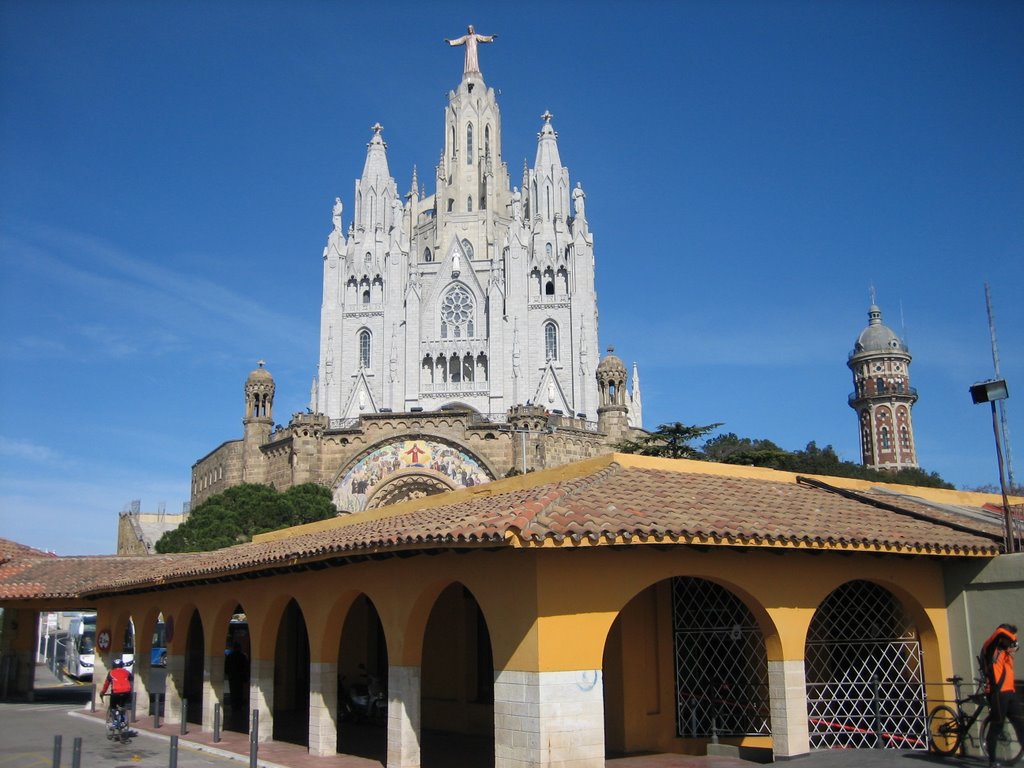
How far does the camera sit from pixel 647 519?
10.5m

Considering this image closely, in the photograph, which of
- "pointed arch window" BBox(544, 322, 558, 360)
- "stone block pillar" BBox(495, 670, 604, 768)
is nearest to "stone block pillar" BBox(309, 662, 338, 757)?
"stone block pillar" BBox(495, 670, 604, 768)

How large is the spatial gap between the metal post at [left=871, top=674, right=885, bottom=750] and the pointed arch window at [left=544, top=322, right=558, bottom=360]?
55.5 meters

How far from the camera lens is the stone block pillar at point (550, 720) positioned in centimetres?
994

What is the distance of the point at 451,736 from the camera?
15.7m

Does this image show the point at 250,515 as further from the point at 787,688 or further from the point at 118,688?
the point at 787,688

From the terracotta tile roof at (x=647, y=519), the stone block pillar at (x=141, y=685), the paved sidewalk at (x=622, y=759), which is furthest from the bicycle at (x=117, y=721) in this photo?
the stone block pillar at (x=141, y=685)

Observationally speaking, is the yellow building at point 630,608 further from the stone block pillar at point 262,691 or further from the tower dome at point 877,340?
the tower dome at point 877,340

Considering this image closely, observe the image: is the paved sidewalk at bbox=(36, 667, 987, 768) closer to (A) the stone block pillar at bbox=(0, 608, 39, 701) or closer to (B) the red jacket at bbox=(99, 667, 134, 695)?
(B) the red jacket at bbox=(99, 667, 134, 695)

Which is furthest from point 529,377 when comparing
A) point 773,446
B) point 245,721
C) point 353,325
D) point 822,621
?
point 822,621

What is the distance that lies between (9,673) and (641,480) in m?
21.3

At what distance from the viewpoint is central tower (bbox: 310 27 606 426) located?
67.7m

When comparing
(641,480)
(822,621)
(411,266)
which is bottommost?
(822,621)

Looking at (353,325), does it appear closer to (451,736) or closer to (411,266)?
(411,266)

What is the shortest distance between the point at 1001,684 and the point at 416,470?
27583mm
